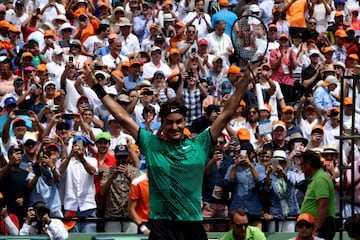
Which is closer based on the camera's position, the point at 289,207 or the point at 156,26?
the point at 289,207

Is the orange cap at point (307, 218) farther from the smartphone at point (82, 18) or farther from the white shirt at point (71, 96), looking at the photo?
the smartphone at point (82, 18)

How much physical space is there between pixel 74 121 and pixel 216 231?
3002 millimetres

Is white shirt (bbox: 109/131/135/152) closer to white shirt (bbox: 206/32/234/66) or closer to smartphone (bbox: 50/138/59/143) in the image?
smartphone (bbox: 50/138/59/143)

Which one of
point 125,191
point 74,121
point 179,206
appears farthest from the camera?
point 74,121

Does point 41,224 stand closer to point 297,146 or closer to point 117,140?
point 117,140

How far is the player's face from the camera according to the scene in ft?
29.1

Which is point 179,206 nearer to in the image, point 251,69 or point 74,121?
point 251,69

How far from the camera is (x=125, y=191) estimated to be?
14.1 m

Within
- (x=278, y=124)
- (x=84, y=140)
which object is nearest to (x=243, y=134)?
(x=278, y=124)

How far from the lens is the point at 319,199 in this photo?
1246 centimetres

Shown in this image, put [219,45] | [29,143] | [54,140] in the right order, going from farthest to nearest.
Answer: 1. [219,45]
2. [54,140]
3. [29,143]

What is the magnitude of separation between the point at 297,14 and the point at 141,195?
28.9 ft

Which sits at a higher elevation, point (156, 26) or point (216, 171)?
point (156, 26)

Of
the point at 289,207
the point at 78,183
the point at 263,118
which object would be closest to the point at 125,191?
the point at 78,183
